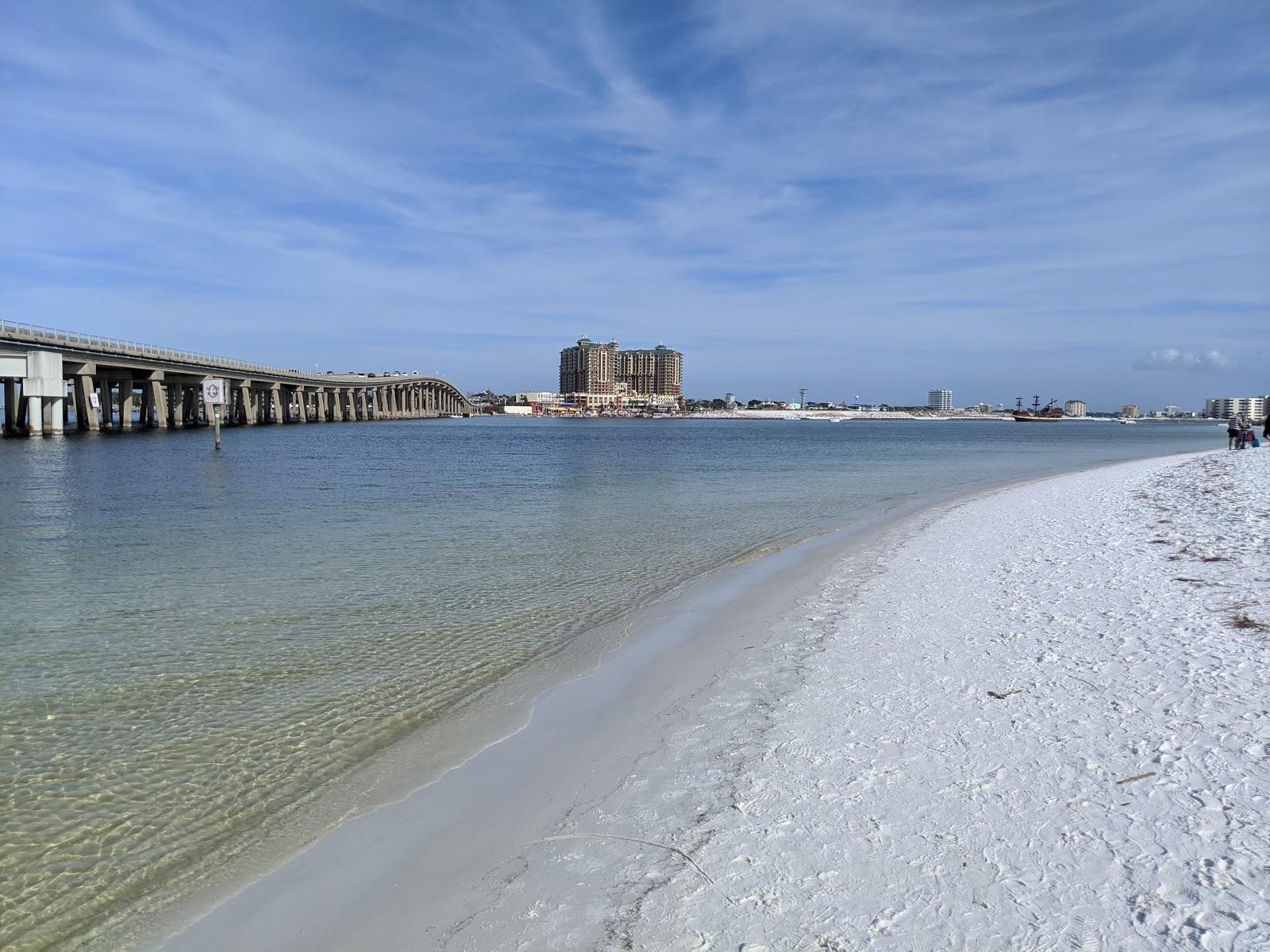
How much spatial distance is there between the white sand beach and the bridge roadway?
190ft

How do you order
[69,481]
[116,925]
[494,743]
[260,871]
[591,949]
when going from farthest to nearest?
[69,481] < [494,743] < [260,871] < [116,925] < [591,949]

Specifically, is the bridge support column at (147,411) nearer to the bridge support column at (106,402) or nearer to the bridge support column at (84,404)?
the bridge support column at (106,402)

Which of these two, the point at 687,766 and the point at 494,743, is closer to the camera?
the point at 687,766

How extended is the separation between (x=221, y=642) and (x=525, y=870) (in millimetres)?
6154

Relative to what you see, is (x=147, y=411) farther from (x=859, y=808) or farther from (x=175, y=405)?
(x=859, y=808)

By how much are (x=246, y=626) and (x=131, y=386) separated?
75.9 m

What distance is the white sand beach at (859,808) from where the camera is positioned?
11.6ft

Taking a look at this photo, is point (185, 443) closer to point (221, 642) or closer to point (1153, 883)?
point (221, 642)

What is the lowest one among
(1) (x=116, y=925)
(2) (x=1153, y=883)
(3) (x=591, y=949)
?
(1) (x=116, y=925)

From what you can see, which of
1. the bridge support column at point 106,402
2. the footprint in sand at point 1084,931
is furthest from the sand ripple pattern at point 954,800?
the bridge support column at point 106,402

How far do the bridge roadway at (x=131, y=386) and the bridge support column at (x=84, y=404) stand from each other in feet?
0.20

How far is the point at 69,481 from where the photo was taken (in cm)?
2680

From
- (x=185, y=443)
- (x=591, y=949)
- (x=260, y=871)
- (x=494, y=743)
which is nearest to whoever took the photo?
(x=591, y=949)

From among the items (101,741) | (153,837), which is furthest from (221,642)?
(153,837)
